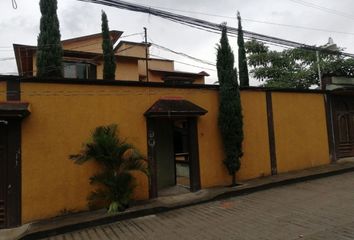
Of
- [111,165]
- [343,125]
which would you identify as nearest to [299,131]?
[343,125]

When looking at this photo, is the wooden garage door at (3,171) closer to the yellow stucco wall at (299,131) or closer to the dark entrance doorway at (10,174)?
the dark entrance doorway at (10,174)

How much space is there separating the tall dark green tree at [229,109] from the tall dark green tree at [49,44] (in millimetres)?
6536

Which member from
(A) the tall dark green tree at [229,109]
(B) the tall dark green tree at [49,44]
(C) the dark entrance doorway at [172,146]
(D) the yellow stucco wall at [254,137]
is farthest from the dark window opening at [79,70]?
(D) the yellow stucco wall at [254,137]

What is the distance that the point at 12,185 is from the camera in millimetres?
7988

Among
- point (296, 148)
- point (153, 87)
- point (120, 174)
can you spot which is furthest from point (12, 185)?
point (296, 148)

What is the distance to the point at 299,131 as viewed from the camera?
1344cm

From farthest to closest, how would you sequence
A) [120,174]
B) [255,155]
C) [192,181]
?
[255,155] < [192,181] < [120,174]

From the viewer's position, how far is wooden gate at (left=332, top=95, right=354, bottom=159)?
15.1 m

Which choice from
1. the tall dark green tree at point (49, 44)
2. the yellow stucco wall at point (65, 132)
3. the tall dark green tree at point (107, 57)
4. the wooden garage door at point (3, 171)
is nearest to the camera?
the wooden garage door at point (3, 171)

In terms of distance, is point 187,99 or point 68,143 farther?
point 187,99

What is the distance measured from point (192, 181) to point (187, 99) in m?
2.54

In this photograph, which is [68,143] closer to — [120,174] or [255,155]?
[120,174]

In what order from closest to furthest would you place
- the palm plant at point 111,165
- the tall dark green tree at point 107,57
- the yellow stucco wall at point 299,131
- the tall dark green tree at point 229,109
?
1. the palm plant at point 111,165
2. the tall dark green tree at point 229,109
3. the yellow stucco wall at point 299,131
4. the tall dark green tree at point 107,57

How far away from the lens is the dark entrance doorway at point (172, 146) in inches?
385
